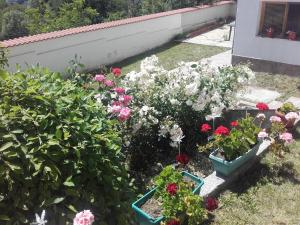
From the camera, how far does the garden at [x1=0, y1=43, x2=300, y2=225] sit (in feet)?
8.66

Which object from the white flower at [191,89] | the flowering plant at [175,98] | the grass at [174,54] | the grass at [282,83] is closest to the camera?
the flowering plant at [175,98]

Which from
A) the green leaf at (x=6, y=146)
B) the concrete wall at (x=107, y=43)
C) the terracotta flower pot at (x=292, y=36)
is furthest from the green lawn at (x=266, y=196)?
the concrete wall at (x=107, y=43)

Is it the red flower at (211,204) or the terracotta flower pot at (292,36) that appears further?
the terracotta flower pot at (292,36)

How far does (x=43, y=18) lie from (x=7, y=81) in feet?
64.8

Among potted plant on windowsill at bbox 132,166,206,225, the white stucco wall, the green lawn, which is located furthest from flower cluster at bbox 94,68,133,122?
the white stucco wall

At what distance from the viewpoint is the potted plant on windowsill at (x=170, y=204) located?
10.8 feet

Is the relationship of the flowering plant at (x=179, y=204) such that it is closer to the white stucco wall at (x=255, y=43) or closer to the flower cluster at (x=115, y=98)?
the flower cluster at (x=115, y=98)

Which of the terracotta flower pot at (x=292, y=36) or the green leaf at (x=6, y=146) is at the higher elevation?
the green leaf at (x=6, y=146)

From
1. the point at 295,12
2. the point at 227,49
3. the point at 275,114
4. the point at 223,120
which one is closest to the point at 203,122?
the point at 223,120

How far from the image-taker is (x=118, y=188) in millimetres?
3197

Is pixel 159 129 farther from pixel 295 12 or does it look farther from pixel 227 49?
pixel 227 49

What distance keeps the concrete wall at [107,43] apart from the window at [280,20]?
17.2ft

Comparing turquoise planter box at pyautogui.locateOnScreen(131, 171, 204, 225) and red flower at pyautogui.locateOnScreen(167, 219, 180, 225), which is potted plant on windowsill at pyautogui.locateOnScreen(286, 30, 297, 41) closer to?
turquoise planter box at pyautogui.locateOnScreen(131, 171, 204, 225)

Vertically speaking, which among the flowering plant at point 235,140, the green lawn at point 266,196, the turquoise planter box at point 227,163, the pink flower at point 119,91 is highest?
the pink flower at point 119,91
